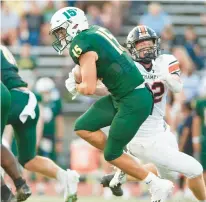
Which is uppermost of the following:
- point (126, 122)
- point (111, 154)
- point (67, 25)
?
point (67, 25)

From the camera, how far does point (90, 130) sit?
804cm

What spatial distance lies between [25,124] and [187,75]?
606cm

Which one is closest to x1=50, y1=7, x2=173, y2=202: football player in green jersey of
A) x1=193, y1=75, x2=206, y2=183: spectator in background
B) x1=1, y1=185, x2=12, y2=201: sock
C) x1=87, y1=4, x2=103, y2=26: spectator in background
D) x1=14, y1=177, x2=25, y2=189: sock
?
x1=14, y1=177, x2=25, y2=189: sock

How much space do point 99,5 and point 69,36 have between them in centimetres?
773

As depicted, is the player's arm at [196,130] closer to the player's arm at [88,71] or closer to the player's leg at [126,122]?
the player's leg at [126,122]

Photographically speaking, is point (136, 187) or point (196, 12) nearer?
point (136, 187)

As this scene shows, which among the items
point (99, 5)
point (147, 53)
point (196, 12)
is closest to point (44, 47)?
point (99, 5)

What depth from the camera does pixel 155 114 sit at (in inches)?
334

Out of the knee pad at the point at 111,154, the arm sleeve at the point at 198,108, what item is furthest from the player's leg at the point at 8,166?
the arm sleeve at the point at 198,108

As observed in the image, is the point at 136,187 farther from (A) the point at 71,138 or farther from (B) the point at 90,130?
(B) the point at 90,130

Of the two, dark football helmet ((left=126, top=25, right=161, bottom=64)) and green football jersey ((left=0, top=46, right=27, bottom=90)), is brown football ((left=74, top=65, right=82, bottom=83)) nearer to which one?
green football jersey ((left=0, top=46, right=27, bottom=90))

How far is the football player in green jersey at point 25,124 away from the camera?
8.16 meters

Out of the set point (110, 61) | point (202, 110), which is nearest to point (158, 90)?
point (110, 61)

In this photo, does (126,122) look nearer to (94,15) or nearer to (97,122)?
(97,122)
